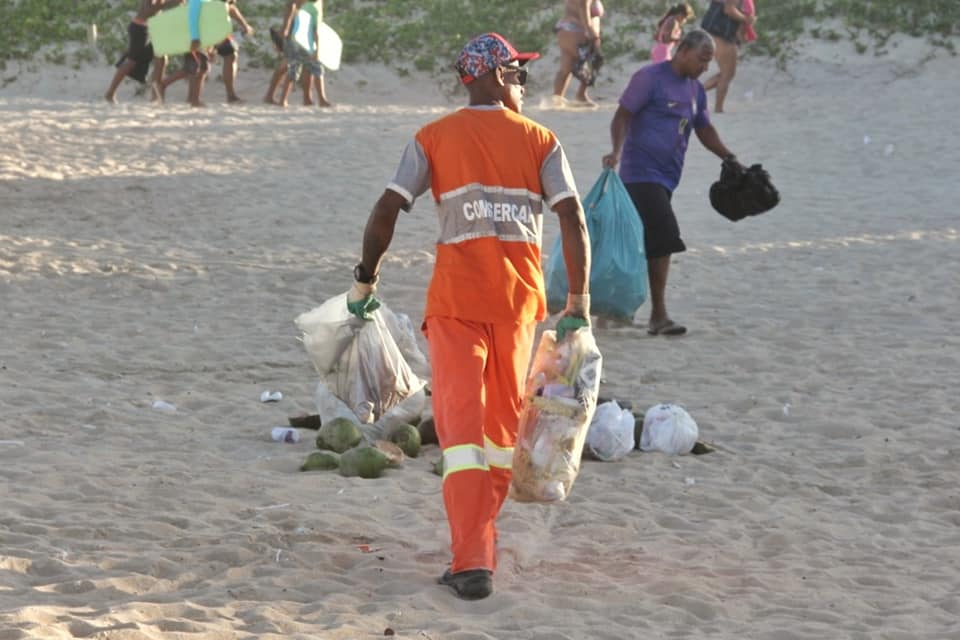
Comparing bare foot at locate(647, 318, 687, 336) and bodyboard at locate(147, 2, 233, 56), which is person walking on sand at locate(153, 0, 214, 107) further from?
bare foot at locate(647, 318, 687, 336)

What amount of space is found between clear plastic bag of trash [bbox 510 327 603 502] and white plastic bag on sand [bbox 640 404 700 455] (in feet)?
5.74

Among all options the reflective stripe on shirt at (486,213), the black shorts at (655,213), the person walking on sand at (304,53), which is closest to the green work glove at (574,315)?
the reflective stripe on shirt at (486,213)

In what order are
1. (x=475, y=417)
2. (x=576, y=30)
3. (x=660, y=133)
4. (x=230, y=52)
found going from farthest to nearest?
(x=230, y=52) → (x=576, y=30) → (x=660, y=133) → (x=475, y=417)

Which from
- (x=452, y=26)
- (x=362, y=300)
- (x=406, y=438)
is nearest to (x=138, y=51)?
(x=452, y=26)

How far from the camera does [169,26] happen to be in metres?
16.0

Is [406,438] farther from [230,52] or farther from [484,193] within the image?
[230,52]

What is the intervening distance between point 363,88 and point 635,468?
13102mm

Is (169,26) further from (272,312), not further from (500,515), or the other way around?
(500,515)

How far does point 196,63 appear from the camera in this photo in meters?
16.4

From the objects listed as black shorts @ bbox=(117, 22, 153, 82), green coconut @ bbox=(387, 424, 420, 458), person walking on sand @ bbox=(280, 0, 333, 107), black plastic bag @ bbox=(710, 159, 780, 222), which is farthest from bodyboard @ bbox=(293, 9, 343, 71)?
green coconut @ bbox=(387, 424, 420, 458)

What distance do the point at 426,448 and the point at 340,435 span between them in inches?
16.7

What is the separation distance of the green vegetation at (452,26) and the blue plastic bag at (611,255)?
11.5 metres

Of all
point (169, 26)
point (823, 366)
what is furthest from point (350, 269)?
point (169, 26)

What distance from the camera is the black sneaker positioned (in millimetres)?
4707
